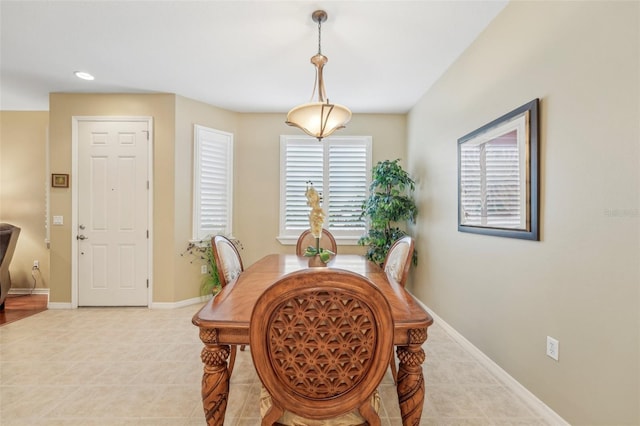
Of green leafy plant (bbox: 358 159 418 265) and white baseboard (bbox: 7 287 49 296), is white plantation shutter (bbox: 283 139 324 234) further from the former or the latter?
white baseboard (bbox: 7 287 49 296)

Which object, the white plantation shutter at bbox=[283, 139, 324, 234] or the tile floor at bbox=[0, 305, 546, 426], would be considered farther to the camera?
the white plantation shutter at bbox=[283, 139, 324, 234]

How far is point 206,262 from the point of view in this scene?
3.82 m

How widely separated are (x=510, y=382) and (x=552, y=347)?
0.51 metres

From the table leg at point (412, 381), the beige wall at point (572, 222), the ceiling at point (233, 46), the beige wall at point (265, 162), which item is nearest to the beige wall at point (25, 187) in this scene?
the ceiling at point (233, 46)

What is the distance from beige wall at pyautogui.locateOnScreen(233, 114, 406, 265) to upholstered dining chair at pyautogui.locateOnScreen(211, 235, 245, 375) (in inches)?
80.5

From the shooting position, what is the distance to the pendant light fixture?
209 centimetres

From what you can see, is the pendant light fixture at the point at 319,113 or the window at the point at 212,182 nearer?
the pendant light fixture at the point at 319,113

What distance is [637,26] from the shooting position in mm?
1196

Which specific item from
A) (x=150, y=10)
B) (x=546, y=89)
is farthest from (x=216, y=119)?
(x=546, y=89)

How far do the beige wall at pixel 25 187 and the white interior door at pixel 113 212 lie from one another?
4.47 feet

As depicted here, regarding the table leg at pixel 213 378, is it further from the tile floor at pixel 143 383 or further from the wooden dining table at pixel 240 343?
the tile floor at pixel 143 383

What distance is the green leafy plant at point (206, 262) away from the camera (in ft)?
12.3

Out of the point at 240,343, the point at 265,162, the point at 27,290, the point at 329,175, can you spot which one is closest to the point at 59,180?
the point at 27,290

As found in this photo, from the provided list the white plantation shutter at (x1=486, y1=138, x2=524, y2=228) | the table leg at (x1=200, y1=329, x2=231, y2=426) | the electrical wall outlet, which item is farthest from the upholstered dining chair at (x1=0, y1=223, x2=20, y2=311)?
the electrical wall outlet
